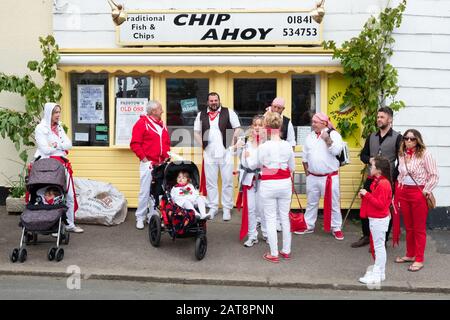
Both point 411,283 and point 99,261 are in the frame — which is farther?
point 99,261

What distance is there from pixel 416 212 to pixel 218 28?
4287 millimetres

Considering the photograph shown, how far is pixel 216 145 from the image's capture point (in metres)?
9.52

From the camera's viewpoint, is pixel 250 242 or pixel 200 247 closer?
pixel 200 247

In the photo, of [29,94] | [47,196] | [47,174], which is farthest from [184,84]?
[47,196]

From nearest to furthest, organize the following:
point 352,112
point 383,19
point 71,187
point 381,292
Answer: point 381,292, point 71,187, point 383,19, point 352,112

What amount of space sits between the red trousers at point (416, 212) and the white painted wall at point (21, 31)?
20.0ft

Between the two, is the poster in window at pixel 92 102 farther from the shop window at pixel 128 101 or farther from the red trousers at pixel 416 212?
the red trousers at pixel 416 212

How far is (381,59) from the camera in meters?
9.38

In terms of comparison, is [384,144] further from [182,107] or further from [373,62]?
[182,107]

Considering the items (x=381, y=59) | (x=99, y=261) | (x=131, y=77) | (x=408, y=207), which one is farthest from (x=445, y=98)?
(x=99, y=261)

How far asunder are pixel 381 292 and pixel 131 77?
5479 mm

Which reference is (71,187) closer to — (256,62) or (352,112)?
(256,62)

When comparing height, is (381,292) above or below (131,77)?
below

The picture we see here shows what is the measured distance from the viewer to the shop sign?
9.63 m
